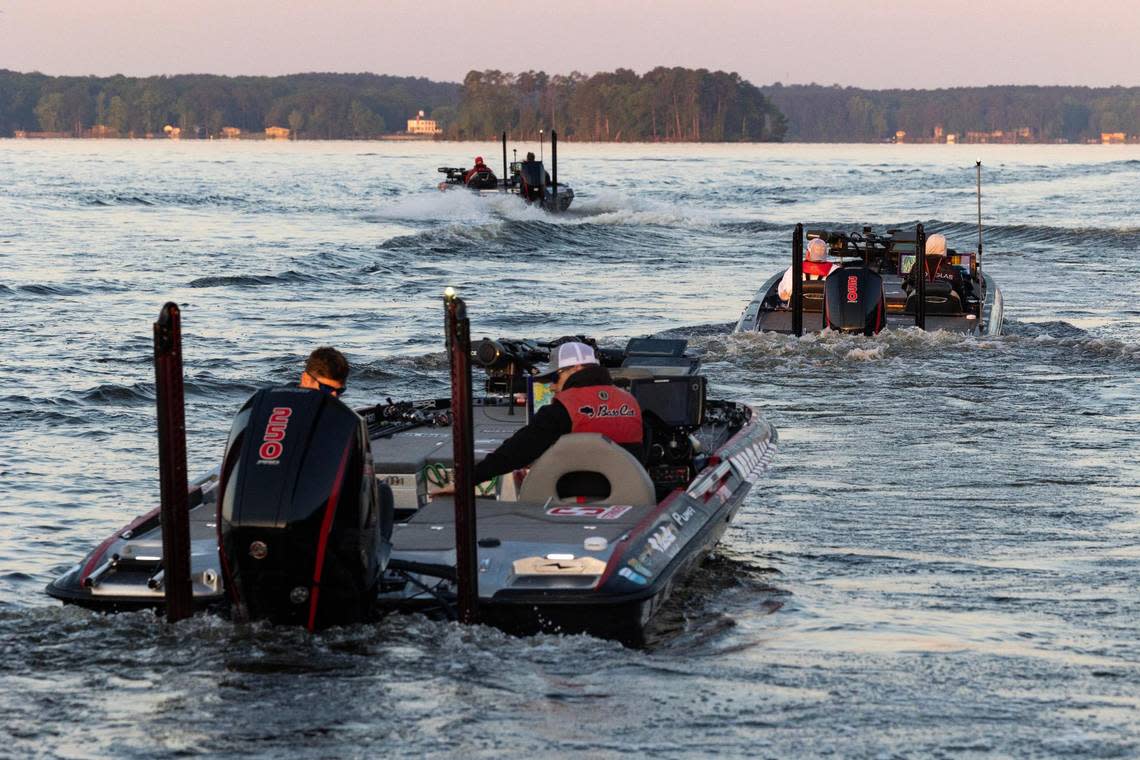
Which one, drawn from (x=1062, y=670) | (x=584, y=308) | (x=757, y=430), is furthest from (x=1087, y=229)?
(x=1062, y=670)

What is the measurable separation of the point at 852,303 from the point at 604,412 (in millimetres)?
13012

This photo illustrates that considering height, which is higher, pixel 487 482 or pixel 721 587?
pixel 487 482

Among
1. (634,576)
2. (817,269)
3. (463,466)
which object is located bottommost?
(634,576)

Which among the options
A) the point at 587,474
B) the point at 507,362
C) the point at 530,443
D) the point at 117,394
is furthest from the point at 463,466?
the point at 117,394

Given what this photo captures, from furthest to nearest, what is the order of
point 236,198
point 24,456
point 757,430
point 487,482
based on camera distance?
point 236,198, point 24,456, point 757,430, point 487,482

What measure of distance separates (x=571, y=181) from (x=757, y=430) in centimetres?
7680

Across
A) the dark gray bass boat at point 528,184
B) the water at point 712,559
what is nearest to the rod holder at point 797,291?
the water at point 712,559

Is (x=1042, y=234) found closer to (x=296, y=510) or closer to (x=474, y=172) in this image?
(x=474, y=172)

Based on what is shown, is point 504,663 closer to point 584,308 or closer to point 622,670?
point 622,670

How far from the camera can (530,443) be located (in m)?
9.96

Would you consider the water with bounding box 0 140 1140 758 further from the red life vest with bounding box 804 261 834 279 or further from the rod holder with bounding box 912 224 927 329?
the red life vest with bounding box 804 261 834 279

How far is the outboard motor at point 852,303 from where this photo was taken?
22.7m

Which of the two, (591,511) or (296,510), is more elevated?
(296,510)

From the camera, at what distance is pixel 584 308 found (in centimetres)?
3055
